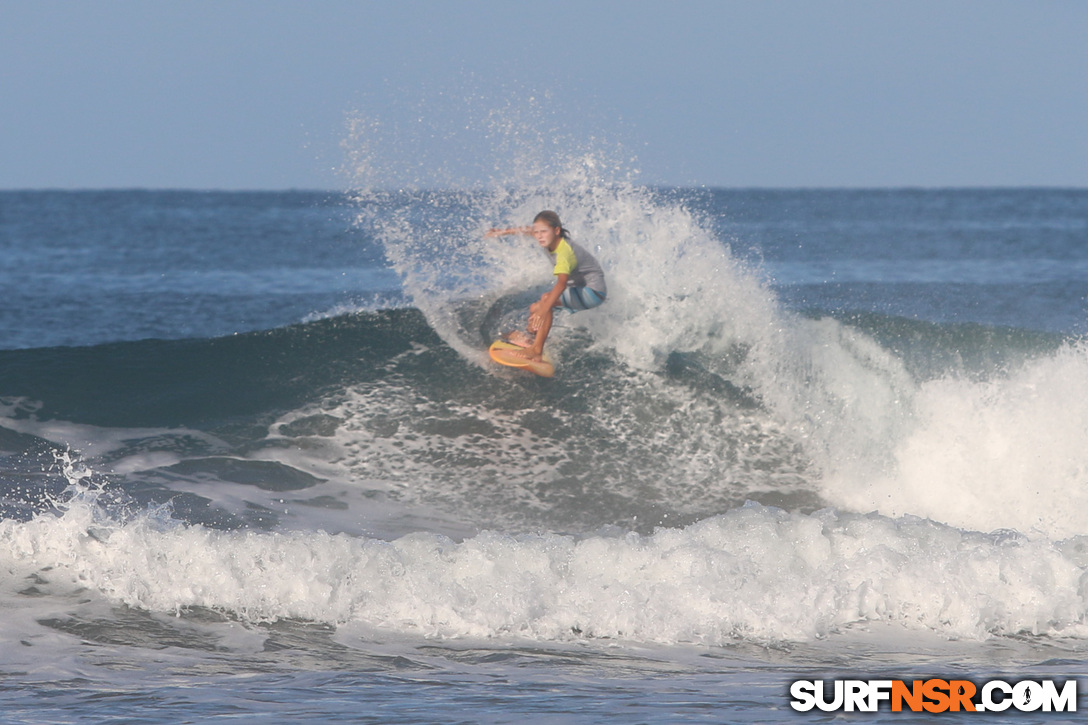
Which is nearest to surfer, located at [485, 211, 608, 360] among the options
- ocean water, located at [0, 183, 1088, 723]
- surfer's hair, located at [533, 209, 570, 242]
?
surfer's hair, located at [533, 209, 570, 242]

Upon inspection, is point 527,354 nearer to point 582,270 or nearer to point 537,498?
point 582,270

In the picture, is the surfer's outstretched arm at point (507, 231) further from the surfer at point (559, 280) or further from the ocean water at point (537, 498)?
the ocean water at point (537, 498)

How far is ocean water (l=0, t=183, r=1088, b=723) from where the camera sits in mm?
5367

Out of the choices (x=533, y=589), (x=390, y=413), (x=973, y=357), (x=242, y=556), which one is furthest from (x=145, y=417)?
(x=973, y=357)

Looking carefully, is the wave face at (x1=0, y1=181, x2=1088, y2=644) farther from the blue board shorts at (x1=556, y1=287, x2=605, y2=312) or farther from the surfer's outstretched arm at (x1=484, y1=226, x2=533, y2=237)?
the surfer's outstretched arm at (x1=484, y1=226, x2=533, y2=237)

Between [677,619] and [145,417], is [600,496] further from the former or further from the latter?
[145,417]

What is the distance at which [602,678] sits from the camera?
523 centimetres

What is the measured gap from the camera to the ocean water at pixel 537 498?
537 centimetres

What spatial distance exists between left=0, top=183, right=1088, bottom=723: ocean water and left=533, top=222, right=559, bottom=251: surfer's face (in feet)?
4.59

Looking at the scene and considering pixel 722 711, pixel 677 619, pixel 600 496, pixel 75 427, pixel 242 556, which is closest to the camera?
pixel 722 711

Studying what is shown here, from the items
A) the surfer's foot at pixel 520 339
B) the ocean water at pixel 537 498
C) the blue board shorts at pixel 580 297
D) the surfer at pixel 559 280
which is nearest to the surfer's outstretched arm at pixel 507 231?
the surfer at pixel 559 280

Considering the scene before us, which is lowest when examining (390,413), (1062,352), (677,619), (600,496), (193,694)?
(193,694)

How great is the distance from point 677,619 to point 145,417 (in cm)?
592

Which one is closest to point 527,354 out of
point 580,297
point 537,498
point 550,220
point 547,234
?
point 580,297
